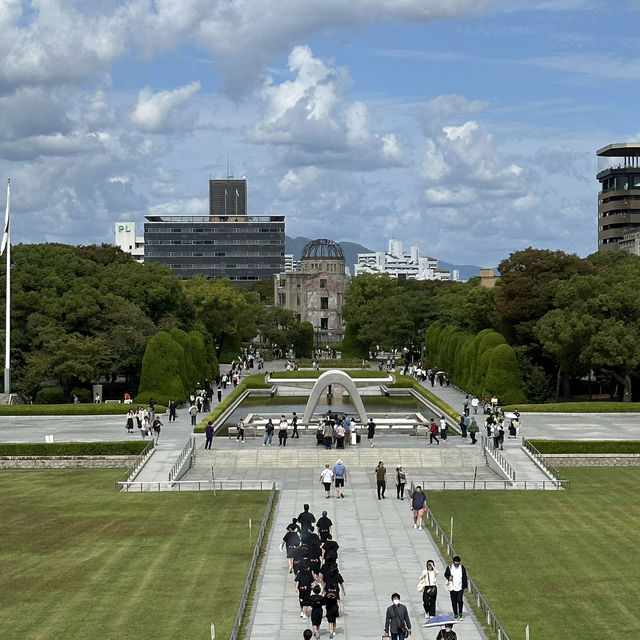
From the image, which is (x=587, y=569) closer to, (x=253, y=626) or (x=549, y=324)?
(x=253, y=626)

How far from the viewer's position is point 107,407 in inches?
2442

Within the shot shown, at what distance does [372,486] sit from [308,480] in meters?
2.84

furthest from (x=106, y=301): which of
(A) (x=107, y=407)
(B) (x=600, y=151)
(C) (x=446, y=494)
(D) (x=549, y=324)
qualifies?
(B) (x=600, y=151)

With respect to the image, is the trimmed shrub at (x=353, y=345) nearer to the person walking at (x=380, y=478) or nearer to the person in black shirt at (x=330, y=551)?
the person walking at (x=380, y=478)

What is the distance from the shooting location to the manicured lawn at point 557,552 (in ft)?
75.0

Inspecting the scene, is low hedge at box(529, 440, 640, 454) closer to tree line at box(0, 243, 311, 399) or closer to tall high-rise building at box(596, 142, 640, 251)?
tree line at box(0, 243, 311, 399)

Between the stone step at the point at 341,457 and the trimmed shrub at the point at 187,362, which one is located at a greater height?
Result: the trimmed shrub at the point at 187,362

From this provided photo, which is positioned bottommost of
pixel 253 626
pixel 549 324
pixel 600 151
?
pixel 253 626

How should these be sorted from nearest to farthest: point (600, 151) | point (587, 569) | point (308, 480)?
point (587, 569)
point (308, 480)
point (600, 151)

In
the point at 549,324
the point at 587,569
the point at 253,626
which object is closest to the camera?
the point at 253,626

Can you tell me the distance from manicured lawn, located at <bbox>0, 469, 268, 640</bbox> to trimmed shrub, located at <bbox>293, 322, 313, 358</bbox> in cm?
9219

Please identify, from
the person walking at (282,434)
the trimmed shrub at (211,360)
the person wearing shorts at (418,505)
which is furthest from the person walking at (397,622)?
the trimmed shrub at (211,360)

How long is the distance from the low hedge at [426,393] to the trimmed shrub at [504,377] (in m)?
3.13

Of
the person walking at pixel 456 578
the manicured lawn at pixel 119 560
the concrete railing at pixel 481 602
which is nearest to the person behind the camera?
the concrete railing at pixel 481 602
